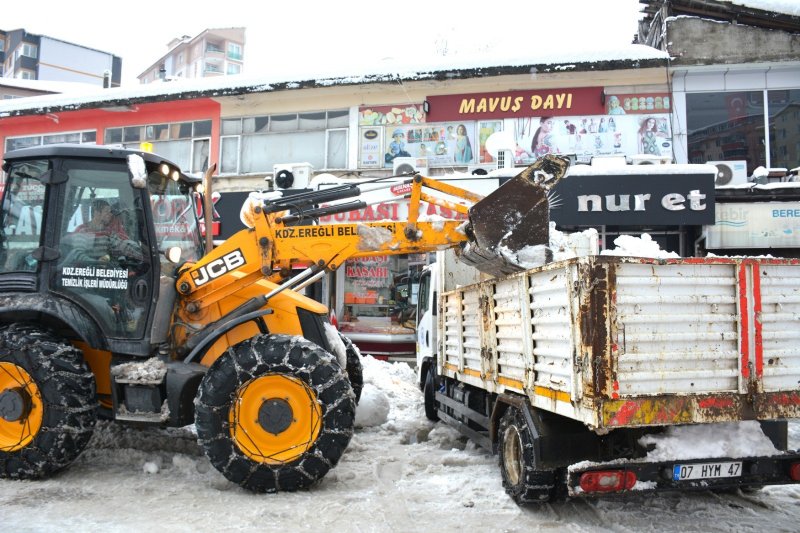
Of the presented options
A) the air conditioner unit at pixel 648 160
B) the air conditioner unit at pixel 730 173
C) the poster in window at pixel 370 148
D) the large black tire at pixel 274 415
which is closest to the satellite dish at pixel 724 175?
the air conditioner unit at pixel 730 173

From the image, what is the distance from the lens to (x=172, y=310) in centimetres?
607

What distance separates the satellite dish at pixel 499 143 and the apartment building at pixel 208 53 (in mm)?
57249

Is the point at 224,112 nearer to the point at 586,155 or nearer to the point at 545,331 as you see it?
the point at 586,155

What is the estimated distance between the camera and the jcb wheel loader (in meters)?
5.38

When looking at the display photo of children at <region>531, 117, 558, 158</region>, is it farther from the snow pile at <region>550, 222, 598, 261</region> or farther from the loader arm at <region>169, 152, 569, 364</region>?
the loader arm at <region>169, 152, 569, 364</region>

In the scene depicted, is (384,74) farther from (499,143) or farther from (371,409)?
(371,409)

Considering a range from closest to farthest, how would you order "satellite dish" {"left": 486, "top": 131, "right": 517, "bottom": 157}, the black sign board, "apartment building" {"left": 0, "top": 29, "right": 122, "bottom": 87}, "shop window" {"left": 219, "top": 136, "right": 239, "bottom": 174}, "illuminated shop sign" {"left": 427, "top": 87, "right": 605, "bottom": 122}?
the black sign board < "satellite dish" {"left": 486, "top": 131, "right": 517, "bottom": 157} < "illuminated shop sign" {"left": 427, "top": 87, "right": 605, "bottom": 122} < "shop window" {"left": 219, "top": 136, "right": 239, "bottom": 174} < "apartment building" {"left": 0, "top": 29, "right": 122, "bottom": 87}

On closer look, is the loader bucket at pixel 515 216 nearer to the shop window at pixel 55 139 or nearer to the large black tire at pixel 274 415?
the large black tire at pixel 274 415

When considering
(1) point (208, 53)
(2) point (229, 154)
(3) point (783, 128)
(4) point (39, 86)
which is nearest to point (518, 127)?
(3) point (783, 128)

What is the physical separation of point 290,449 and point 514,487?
188cm

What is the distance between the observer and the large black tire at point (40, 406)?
546 centimetres

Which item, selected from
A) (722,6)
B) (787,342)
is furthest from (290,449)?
(722,6)

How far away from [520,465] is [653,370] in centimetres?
142

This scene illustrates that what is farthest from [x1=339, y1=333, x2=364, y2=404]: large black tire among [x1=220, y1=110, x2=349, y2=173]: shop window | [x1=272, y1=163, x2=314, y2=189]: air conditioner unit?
[x1=220, y1=110, x2=349, y2=173]: shop window
